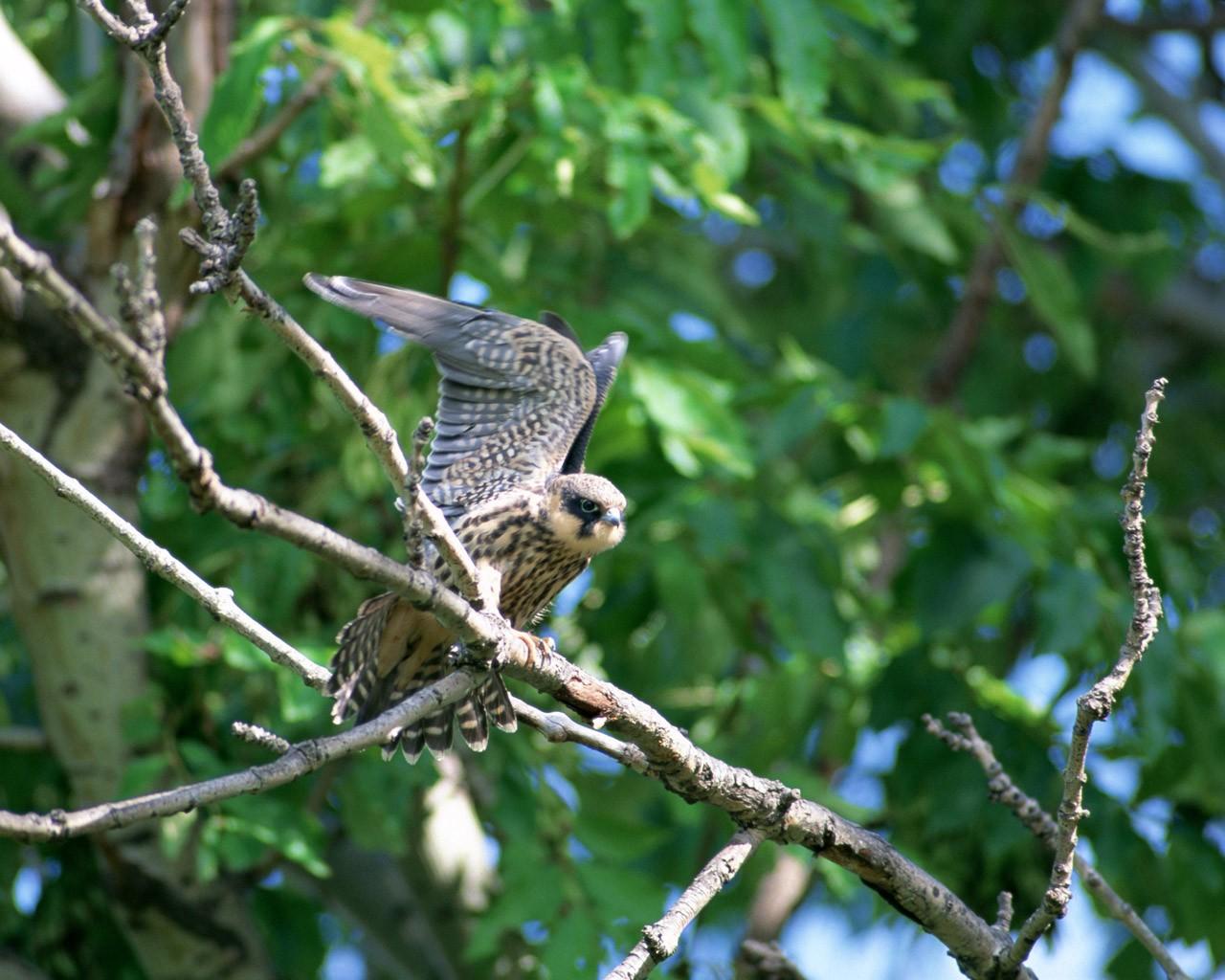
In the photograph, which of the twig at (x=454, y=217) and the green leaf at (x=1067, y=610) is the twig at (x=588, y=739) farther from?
the twig at (x=454, y=217)

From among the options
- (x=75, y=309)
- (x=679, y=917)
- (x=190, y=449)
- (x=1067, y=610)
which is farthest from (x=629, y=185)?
(x=75, y=309)

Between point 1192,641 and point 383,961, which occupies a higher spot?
point 1192,641

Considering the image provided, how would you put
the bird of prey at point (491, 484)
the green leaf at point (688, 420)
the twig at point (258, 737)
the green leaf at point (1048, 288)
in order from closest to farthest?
1. the twig at point (258, 737)
2. the bird of prey at point (491, 484)
3. the green leaf at point (688, 420)
4. the green leaf at point (1048, 288)

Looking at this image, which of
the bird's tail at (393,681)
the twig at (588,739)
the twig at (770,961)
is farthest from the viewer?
the bird's tail at (393,681)

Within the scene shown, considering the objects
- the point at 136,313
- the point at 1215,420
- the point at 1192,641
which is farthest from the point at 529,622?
the point at 1215,420

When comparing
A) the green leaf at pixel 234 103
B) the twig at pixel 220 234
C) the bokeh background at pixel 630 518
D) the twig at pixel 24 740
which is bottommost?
the twig at pixel 24 740

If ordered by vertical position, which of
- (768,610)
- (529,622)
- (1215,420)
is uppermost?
(529,622)

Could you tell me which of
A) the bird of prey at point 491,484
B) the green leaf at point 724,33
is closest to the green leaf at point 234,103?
the bird of prey at point 491,484

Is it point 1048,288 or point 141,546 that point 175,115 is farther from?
point 1048,288

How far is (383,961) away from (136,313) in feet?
16.4

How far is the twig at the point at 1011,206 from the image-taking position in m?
6.96

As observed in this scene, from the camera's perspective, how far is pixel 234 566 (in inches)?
201

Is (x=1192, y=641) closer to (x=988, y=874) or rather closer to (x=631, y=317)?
(x=988, y=874)

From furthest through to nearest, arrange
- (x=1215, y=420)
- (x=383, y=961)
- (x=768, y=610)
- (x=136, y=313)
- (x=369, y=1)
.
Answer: (x=1215, y=420) → (x=383, y=961) → (x=768, y=610) → (x=369, y=1) → (x=136, y=313)
